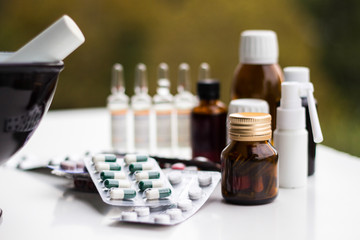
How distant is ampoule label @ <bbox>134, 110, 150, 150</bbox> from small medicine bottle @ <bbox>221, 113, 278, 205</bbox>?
0.38 metres

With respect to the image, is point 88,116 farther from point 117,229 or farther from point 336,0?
point 336,0

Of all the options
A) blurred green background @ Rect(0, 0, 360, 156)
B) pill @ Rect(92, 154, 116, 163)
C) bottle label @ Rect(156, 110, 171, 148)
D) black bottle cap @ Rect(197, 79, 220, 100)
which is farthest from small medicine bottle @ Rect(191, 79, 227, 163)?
blurred green background @ Rect(0, 0, 360, 156)

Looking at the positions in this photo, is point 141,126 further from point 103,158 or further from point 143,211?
point 143,211

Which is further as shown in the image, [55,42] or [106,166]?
[106,166]

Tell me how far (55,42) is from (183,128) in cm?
53

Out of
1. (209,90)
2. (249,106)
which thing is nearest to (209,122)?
(209,90)

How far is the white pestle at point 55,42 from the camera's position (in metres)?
0.74

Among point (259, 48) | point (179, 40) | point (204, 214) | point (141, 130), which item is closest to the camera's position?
point (204, 214)

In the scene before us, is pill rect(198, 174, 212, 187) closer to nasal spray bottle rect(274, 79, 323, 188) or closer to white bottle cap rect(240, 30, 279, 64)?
nasal spray bottle rect(274, 79, 323, 188)

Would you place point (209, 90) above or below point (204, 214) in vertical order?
above

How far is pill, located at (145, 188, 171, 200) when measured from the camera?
778 millimetres

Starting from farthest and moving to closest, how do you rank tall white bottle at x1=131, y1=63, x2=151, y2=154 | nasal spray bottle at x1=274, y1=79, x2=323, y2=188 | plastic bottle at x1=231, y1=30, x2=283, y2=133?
1. tall white bottle at x1=131, y1=63, x2=151, y2=154
2. plastic bottle at x1=231, y1=30, x2=283, y2=133
3. nasal spray bottle at x1=274, y1=79, x2=323, y2=188

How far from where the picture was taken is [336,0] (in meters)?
4.39

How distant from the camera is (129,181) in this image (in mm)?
833
